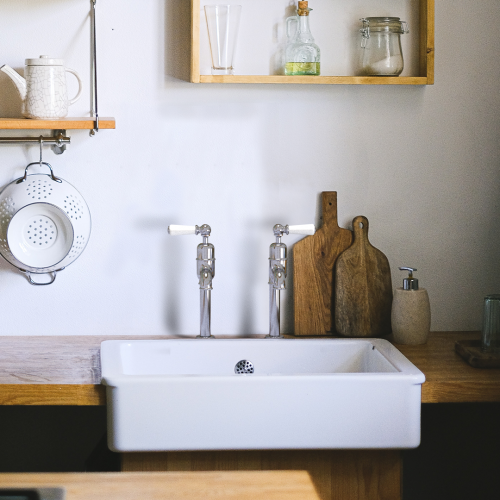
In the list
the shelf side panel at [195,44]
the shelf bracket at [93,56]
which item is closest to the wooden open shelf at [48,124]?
the shelf bracket at [93,56]

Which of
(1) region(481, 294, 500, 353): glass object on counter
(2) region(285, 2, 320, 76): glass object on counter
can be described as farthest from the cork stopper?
(1) region(481, 294, 500, 353): glass object on counter

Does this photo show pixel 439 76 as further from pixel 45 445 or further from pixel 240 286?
pixel 45 445

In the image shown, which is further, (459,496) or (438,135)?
(459,496)

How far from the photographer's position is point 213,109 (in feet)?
5.79

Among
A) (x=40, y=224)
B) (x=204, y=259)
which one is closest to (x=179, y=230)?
(x=204, y=259)

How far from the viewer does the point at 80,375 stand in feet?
4.63

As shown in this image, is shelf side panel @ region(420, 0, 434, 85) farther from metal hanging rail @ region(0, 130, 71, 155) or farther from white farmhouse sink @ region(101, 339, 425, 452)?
metal hanging rail @ region(0, 130, 71, 155)

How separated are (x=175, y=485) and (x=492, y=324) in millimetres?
976

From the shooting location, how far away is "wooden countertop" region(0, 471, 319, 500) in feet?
2.61

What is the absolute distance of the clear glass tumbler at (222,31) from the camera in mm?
1677

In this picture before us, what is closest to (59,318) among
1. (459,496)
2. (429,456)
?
(429,456)

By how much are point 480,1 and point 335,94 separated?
1.48 feet

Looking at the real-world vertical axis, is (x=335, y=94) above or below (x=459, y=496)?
above

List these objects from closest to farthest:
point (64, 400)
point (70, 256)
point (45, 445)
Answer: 1. point (64, 400)
2. point (70, 256)
3. point (45, 445)
